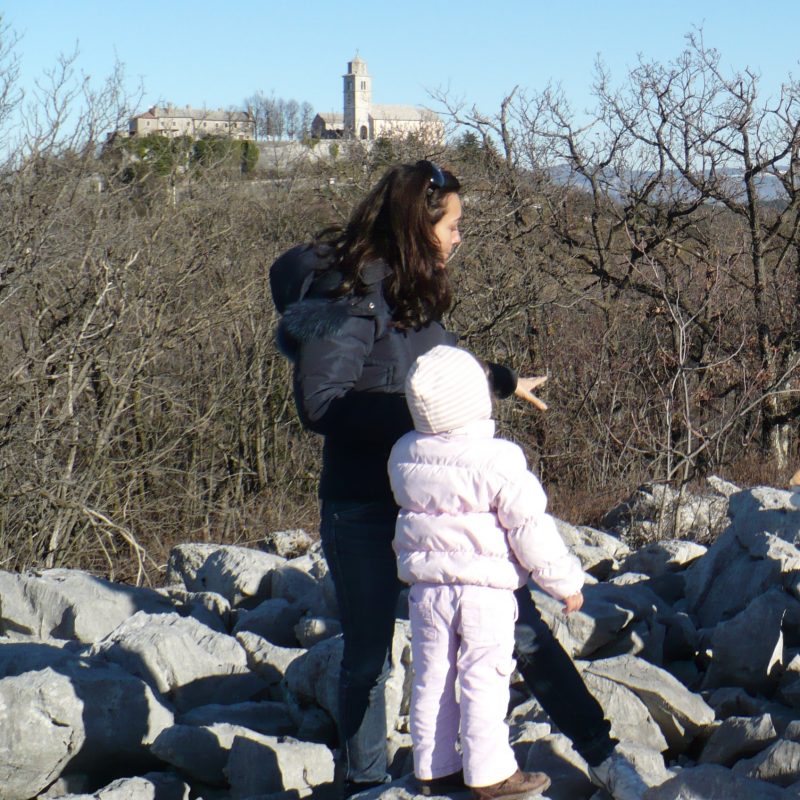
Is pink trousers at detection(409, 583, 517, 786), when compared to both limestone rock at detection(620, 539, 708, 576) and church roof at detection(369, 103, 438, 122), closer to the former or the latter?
limestone rock at detection(620, 539, 708, 576)

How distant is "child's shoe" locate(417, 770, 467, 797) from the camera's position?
2877 mm

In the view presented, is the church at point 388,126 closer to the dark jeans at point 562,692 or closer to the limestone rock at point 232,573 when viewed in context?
the limestone rock at point 232,573

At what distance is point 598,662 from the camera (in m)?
3.99

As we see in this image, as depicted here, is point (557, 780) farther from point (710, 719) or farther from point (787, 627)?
point (787, 627)

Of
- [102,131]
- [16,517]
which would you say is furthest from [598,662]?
[102,131]

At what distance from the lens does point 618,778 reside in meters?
3.00

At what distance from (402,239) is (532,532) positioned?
0.79 metres

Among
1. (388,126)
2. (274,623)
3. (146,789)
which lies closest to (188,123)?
(388,126)

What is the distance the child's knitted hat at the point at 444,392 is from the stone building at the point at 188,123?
7.88m

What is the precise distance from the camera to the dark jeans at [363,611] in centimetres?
297

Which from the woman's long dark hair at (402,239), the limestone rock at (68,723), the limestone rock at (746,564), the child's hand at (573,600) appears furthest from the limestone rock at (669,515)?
the woman's long dark hair at (402,239)

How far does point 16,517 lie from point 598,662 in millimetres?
5731

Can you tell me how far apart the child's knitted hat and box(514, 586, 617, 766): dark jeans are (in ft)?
1.78

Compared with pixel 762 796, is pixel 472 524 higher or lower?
higher
